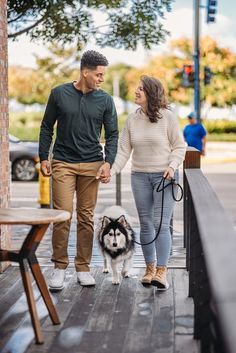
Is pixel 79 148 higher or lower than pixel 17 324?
higher

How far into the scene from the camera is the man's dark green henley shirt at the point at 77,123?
6832 millimetres

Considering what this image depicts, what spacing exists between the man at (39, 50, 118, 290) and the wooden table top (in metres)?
1.53

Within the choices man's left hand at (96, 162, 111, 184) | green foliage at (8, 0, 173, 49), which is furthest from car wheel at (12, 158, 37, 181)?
man's left hand at (96, 162, 111, 184)

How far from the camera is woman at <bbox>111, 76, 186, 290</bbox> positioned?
6820mm

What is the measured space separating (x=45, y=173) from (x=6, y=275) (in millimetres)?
1167

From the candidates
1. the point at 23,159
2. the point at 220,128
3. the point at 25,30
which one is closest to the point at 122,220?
A: the point at 25,30

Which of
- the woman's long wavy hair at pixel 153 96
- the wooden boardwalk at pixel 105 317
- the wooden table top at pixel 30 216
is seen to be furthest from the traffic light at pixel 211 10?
the wooden table top at pixel 30 216

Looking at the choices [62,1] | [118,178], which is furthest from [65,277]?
[62,1]

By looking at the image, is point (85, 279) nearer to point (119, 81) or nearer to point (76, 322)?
point (76, 322)

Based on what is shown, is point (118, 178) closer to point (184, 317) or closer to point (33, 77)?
point (184, 317)

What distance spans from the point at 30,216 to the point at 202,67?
174 feet

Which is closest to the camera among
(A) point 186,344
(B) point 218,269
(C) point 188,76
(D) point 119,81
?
(B) point 218,269

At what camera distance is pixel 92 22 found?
39.8 ft

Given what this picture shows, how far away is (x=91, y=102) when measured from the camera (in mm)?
6871
